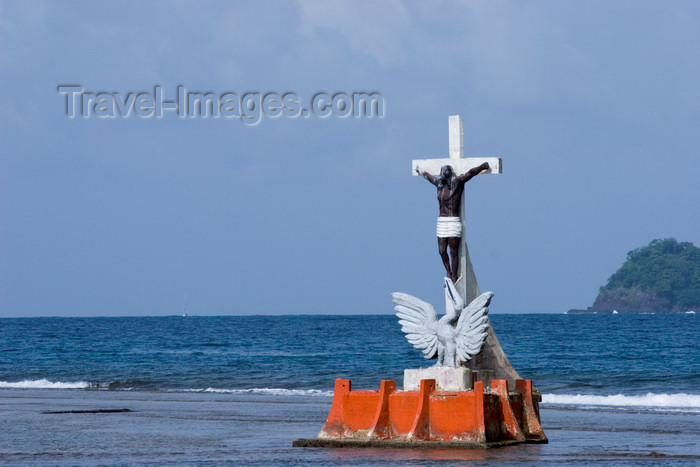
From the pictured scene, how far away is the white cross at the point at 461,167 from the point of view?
50.1 feet

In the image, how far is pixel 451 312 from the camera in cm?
1505

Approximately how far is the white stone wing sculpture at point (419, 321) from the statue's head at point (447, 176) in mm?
1569

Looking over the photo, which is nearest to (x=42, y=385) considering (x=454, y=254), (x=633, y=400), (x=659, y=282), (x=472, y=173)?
(x=633, y=400)

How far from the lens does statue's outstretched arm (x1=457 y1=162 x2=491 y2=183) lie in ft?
49.8

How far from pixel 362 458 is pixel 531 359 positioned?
133 feet

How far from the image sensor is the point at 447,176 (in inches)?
604

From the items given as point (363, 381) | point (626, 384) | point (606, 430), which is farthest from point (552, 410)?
point (363, 381)

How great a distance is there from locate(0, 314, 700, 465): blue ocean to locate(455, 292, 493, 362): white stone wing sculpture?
4.42ft

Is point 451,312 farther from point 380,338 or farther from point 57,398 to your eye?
point 380,338

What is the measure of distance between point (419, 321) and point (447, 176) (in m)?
1.95

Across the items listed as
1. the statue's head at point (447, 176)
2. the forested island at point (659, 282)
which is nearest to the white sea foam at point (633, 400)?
the statue's head at point (447, 176)

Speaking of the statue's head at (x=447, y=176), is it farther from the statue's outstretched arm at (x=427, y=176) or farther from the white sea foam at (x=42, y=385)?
the white sea foam at (x=42, y=385)

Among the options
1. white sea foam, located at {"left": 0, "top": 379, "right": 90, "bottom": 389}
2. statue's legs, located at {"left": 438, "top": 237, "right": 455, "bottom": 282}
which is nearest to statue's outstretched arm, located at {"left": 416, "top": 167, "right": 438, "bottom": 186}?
statue's legs, located at {"left": 438, "top": 237, "right": 455, "bottom": 282}

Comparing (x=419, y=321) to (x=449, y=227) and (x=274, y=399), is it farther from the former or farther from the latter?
(x=274, y=399)
